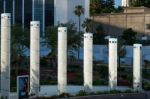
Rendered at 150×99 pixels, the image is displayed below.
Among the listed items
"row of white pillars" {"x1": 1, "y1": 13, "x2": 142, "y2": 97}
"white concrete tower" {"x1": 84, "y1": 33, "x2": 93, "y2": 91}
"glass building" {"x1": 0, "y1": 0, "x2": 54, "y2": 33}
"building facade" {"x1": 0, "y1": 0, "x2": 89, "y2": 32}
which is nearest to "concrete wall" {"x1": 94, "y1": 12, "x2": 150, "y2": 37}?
"building facade" {"x1": 0, "y1": 0, "x2": 89, "y2": 32}

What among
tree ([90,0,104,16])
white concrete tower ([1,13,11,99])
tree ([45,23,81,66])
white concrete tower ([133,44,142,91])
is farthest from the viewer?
tree ([90,0,104,16])

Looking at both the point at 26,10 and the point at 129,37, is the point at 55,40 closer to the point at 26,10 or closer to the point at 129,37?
the point at 26,10

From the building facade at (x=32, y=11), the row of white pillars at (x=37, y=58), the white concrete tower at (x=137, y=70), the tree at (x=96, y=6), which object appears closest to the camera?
the row of white pillars at (x=37, y=58)

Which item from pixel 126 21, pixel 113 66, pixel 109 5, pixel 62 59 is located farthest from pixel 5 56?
pixel 109 5

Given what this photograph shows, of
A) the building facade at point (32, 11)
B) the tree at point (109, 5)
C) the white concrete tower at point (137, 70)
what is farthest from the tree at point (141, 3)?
the white concrete tower at point (137, 70)

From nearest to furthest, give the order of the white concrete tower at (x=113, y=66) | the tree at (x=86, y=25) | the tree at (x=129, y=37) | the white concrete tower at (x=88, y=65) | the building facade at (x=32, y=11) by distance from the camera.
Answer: the white concrete tower at (x=88, y=65)
the white concrete tower at (x=113, y=66)
the building facade at (x=32, y=11)
the tree at (x=129, y=37)
the tree at (x=86, y=25)

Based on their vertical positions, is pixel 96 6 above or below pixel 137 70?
above

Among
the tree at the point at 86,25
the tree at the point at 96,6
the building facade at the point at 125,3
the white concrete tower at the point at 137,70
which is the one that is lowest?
the white concrete tower at the point at 137,70

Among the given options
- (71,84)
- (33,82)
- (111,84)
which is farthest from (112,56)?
(33,82)

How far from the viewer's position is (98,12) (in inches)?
4466

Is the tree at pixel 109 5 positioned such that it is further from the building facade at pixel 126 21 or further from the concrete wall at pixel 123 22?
the concrete wall at pixel 123 22

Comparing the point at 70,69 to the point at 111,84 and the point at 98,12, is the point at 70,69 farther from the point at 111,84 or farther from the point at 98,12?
the point at 98,12

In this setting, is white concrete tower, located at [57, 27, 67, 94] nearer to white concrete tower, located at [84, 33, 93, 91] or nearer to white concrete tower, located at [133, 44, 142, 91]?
white concrete tower, located at [84, 33, 93, 91]

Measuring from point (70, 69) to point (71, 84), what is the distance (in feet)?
32.1
